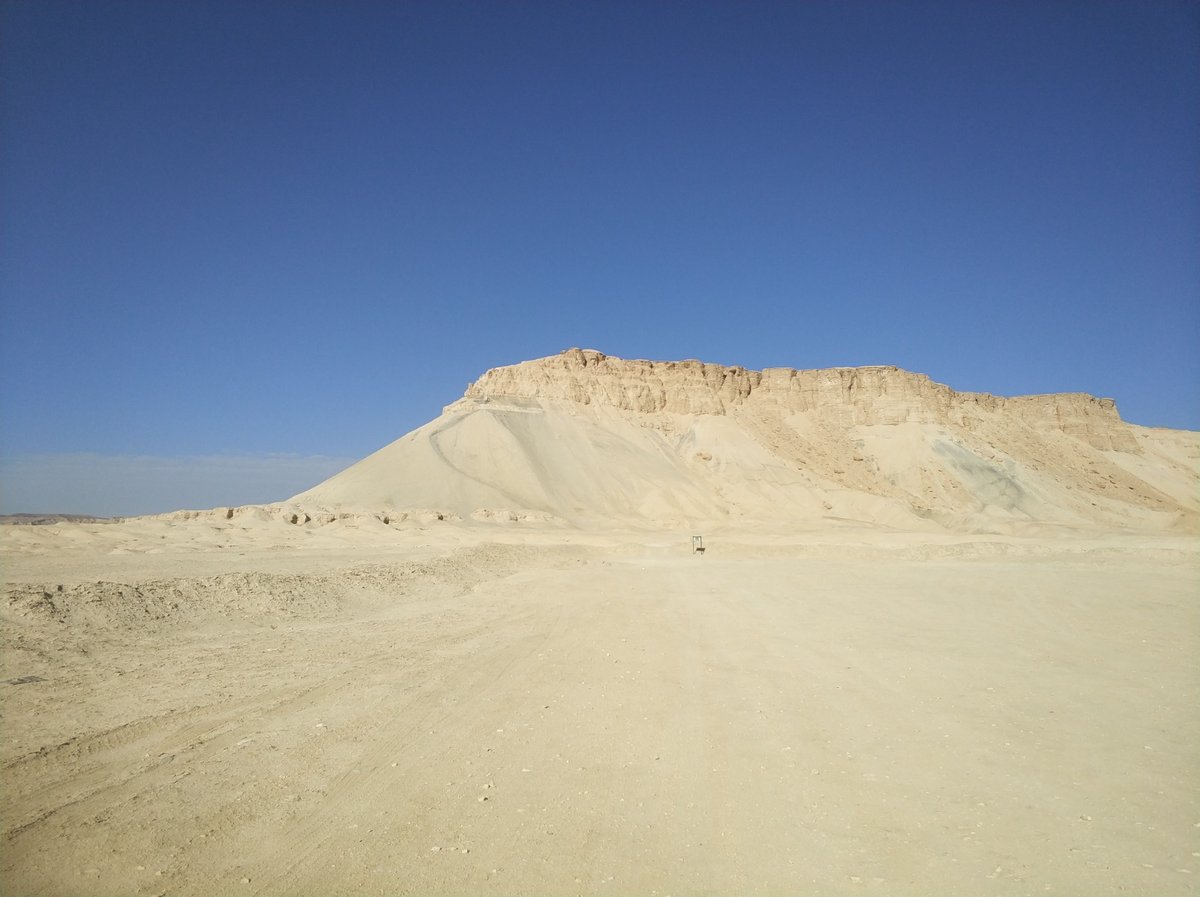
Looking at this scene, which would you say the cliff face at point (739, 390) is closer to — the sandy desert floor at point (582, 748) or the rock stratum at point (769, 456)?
the rock stratum at point (769, 456)

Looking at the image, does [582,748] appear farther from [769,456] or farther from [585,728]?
[769,456]

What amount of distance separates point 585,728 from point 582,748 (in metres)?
0.49

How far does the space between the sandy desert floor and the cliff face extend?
5900 centimetres

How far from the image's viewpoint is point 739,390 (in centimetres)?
7456

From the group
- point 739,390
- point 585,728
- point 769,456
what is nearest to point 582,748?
point 585,728

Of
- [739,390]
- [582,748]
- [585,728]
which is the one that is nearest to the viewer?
[582,748]

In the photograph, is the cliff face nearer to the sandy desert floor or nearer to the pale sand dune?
the pale sand dune

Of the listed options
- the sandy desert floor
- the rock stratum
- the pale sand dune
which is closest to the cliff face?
the rock stratum

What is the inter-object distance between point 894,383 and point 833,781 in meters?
72.8

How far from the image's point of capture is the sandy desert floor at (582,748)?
3967 mm

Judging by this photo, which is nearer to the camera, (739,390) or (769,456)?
(769,456)

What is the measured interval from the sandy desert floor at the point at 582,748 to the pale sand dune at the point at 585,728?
30mm

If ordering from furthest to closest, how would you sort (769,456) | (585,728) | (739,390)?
(739,390), (769,456), (585,728)

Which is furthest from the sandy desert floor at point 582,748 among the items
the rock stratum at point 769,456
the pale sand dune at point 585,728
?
the rock stratum at point 769,456
